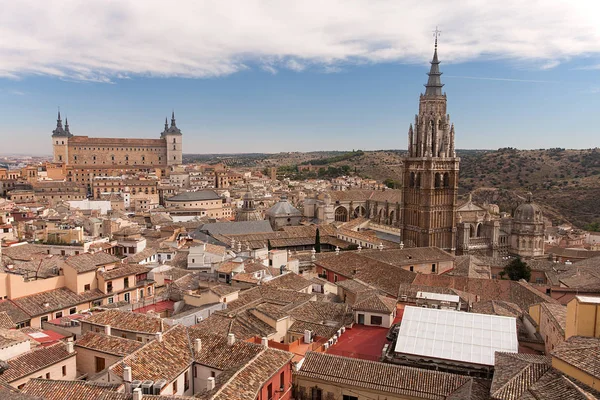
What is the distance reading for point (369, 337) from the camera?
18.8m

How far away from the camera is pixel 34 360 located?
14.2 metres

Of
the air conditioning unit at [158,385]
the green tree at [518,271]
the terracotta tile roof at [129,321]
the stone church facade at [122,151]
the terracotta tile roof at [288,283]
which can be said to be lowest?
the green tree at [518,271]

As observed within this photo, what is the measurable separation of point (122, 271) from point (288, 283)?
27.3ft

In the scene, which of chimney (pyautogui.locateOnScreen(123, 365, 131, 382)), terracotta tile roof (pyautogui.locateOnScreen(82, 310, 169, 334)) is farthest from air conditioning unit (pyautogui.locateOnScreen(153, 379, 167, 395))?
terracotta tile roof (pyautogui.locateOnScreen(82, 310, 169, 334))

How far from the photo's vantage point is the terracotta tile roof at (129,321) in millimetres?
17344

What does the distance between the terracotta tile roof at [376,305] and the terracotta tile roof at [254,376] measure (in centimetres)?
580

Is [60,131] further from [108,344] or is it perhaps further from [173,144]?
[108,344]

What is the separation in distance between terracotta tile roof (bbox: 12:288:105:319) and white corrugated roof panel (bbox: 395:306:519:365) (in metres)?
14.2

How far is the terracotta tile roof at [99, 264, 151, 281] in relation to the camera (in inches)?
920

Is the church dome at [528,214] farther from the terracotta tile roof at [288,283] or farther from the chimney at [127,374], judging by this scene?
the chimney at [127,374]

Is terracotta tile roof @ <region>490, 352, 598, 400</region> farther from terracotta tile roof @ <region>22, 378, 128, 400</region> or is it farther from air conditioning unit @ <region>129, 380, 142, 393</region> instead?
terracotta tile roof @ <region>22, 378, 128, 400</region>

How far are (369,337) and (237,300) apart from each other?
6.31m

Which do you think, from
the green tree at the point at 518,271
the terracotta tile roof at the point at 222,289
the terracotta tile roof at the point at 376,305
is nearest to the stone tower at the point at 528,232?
the green tree at the point at 518,271

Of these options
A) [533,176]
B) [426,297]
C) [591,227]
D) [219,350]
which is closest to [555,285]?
[426,297]
